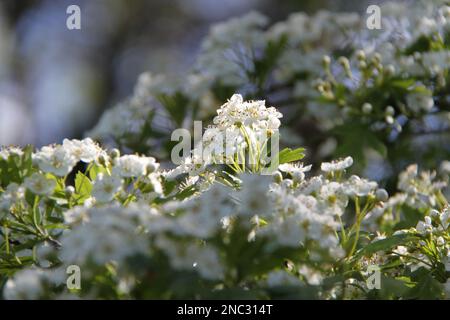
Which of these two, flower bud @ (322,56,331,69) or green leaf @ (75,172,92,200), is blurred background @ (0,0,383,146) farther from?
green leaf @ (75,172,92,200)

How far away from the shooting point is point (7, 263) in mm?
2109

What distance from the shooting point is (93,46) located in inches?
325

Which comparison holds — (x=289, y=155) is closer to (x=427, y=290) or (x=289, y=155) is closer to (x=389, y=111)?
(x=427, y=290)

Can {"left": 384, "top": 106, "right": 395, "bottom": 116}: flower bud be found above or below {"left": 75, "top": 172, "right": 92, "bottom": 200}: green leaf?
above

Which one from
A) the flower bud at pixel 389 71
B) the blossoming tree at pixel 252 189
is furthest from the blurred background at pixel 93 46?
the flower bud at pixel 389 71

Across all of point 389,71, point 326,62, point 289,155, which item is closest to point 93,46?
point 326,62

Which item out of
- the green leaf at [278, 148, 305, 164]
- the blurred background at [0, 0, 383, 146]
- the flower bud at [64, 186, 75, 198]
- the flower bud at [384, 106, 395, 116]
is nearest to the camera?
the flower bud at [64, 186, 75, 198]

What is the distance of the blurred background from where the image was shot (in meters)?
7.46

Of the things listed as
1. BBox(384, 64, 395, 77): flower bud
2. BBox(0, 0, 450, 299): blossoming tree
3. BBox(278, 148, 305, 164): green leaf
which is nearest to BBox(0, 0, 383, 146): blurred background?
BBox(0, 0, 450, 299): blossoming tree

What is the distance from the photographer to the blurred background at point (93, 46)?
746 cm

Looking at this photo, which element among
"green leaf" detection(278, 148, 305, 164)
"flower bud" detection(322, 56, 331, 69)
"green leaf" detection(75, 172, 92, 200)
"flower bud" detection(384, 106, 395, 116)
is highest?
"flower bud" detection(322, 56, 331, 69)

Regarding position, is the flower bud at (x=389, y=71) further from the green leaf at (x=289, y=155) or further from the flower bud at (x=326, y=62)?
the green leaf at (x=289, y=155)
